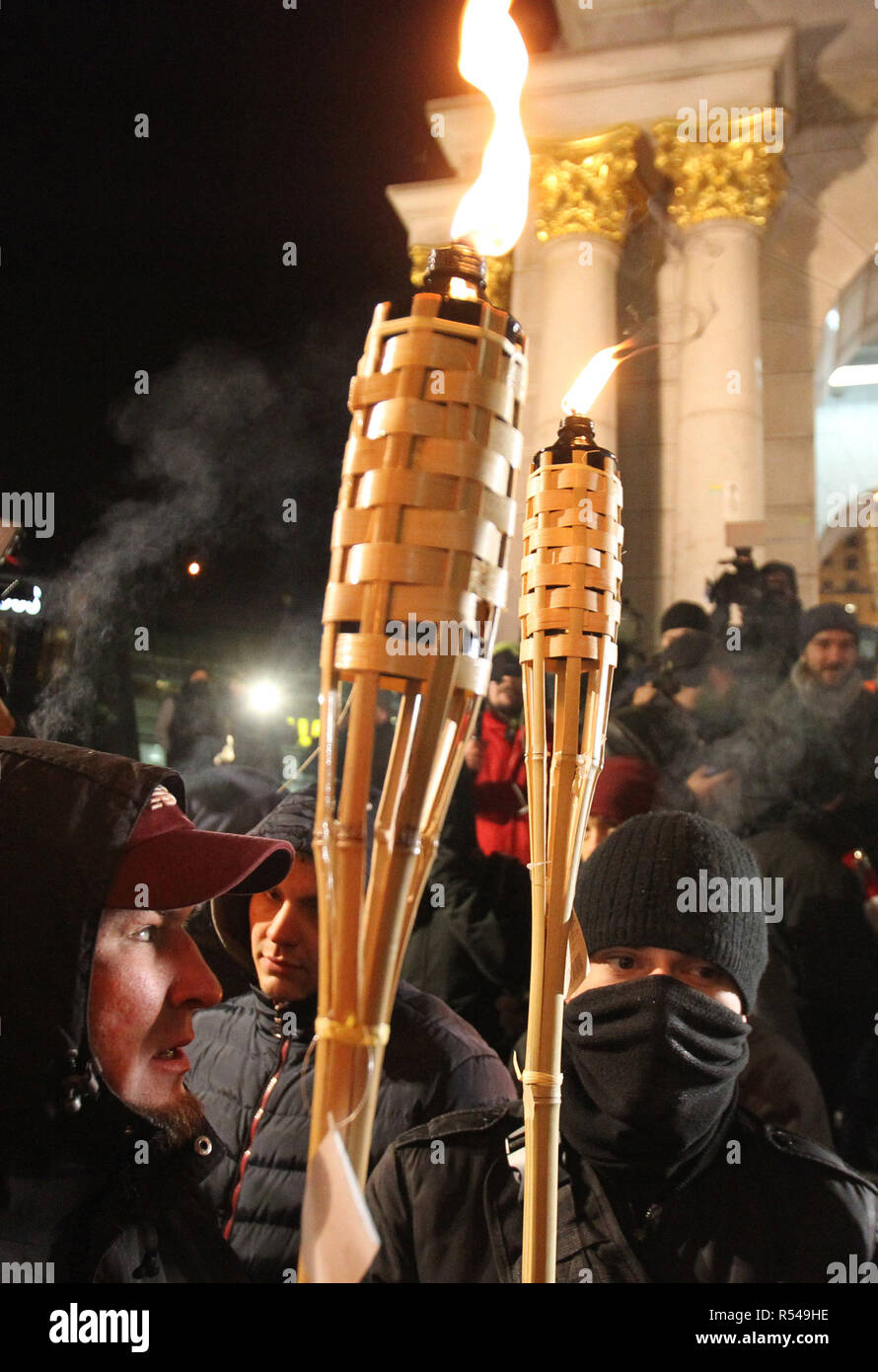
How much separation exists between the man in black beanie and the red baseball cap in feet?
1.93

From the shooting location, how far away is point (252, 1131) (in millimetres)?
2275

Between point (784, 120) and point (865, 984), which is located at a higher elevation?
point (784, 120)

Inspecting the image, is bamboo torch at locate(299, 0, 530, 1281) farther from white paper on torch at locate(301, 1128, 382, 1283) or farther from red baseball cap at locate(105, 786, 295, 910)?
red baseball cap at locate(105, 786, 295, 910)

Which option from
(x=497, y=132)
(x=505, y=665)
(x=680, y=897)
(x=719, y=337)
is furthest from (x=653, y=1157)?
(x=719, y=337)

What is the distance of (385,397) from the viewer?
0.97 m

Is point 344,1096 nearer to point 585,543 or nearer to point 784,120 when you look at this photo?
point 585,543

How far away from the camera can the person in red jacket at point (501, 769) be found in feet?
13.5

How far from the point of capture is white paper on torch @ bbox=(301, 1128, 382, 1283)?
817mm

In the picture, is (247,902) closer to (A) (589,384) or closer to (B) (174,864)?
(B) (174,864)

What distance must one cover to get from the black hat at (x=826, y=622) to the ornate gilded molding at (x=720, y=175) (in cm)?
398

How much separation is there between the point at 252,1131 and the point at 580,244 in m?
6.48

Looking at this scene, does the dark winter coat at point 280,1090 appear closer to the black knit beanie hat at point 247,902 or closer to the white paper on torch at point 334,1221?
the black knit beanie hat at point 247,902

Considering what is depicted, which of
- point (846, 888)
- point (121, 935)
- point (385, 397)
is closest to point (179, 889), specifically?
point (121, 935)
